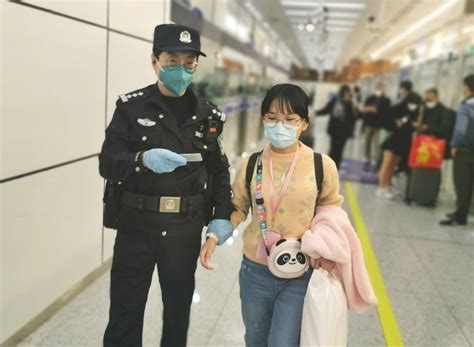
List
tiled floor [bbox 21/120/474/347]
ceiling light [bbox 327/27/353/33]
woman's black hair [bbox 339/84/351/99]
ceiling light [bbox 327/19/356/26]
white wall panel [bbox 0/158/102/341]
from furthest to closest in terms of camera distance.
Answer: ceiling light [bbox 327/27/353/33] → ceiling light [bbox 327/19/356/26] → woman's black hair [bbox 339/84/351/99] → tiled floor [bbox 21/120/474/347] → white wall panel [bbox 0/158/102/341]

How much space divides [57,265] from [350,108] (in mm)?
5478

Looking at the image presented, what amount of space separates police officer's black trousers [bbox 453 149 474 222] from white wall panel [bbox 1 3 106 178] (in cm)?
388

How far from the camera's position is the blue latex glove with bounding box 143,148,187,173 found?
1.62m

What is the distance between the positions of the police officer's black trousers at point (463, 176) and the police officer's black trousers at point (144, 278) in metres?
4.08

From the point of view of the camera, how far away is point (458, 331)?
2.87 meters

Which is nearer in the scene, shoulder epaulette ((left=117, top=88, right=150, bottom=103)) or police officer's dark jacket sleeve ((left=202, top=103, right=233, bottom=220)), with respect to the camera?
shoulder epaulette ((left=117, top=88, right=150, bottom=103))

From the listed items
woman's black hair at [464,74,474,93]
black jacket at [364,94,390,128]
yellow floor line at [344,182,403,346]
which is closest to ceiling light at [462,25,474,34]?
black jacket at [364,94,390,128]

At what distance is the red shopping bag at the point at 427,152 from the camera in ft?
19.6

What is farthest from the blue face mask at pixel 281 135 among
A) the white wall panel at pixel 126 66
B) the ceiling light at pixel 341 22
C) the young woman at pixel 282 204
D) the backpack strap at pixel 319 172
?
the ceiling light at pixel 341 22

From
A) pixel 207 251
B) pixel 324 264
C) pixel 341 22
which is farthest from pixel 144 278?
pixel 341 22

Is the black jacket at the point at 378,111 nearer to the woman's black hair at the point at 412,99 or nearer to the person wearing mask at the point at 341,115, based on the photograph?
the woman's black hair at the point at 412,99

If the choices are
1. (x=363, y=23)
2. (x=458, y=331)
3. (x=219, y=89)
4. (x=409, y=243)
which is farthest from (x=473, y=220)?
(x=363, y=23)

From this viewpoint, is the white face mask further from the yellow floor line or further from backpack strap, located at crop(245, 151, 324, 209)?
backpack strap, located at crop(245, 151, 324, 209)

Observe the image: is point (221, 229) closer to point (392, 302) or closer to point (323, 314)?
point (323, 314)
